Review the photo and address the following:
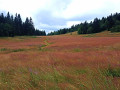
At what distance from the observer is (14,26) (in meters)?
71.6

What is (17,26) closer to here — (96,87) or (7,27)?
(7,27)

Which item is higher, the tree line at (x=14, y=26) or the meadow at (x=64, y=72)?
the tree line at (x=14, y=26)

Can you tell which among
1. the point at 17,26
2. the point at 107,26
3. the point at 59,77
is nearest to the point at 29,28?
the point at 17,26

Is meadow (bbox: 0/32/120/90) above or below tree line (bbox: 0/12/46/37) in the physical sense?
below

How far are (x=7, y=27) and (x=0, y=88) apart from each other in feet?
216

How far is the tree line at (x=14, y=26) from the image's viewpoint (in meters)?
61.7

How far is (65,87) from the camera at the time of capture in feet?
8.80

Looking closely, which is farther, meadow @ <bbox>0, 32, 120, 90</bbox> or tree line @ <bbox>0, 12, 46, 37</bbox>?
tree line @ <bbox>0, 12, 46, 37</bbox>

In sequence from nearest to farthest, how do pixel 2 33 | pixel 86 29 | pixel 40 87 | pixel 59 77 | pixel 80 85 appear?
pixel 80 85 < pixel 40 87 < pixel 59 77 < pixel 2 33 < pixel 86 29

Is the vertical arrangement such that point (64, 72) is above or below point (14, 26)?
below

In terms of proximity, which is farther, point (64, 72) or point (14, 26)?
point (14, 26)

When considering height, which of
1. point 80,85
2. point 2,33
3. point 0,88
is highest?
point 2,33

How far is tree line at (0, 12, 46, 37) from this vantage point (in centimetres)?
6172

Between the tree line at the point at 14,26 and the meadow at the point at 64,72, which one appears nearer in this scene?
the meadow at the point at 64,72
